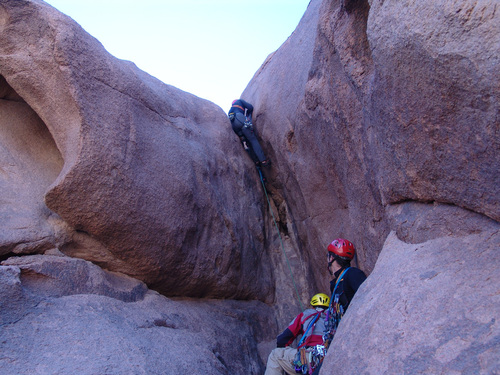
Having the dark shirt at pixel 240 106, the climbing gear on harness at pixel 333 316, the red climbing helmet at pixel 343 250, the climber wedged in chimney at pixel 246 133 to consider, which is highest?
A: the dark shirt at pixel 240 106

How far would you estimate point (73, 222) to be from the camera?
4.52 metres

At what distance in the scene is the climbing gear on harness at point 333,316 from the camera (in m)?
3.92

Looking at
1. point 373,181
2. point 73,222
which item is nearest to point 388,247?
point 373,181

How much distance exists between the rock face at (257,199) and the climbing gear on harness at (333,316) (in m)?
0.72

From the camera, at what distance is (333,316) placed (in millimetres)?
3979

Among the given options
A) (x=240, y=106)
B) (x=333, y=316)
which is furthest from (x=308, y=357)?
(x=240, y=106)

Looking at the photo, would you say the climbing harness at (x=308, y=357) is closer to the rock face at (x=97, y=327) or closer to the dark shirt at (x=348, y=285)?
the dark shirt at (x=348, y=285)

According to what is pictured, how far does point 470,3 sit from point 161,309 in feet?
13.3

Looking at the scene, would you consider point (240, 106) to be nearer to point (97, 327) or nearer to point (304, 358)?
point (304, 358)

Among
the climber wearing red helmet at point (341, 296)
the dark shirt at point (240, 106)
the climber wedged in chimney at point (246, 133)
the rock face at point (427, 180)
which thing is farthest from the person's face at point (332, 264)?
the dark shirt at point (240, 106)

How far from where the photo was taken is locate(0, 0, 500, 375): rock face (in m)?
2.37

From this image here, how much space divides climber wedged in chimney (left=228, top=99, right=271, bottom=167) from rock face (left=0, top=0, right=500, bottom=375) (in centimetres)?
17

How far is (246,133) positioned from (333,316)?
446 cm

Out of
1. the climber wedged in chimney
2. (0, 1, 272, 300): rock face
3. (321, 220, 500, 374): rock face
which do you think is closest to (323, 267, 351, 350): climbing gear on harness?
(321, 220, 500, 374): rock face
